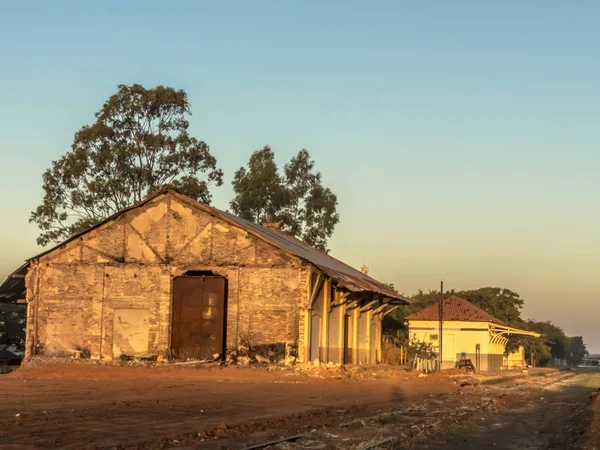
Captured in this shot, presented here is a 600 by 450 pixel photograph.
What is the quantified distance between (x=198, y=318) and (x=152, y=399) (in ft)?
34.8

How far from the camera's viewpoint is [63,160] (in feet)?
165

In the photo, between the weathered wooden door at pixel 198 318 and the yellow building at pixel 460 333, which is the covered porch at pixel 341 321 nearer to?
the weathered wooden door at pixel 198 318

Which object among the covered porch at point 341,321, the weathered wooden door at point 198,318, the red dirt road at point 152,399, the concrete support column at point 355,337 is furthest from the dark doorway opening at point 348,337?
the weathered wooden door at point 198,318

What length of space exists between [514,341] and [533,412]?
45475 mm

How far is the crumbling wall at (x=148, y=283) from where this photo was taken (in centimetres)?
3023

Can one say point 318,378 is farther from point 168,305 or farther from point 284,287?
point 168,305

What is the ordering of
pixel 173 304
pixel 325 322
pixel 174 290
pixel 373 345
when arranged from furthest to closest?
pixel 373 345, pixel 325 322, pixel 174 290, pixel 173 304

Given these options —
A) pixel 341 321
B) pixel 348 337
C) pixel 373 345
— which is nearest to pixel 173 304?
pixel 341 321

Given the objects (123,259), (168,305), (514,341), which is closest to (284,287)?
(168,305)

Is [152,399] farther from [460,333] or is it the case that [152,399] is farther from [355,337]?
[460,333]

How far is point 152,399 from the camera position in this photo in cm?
2022

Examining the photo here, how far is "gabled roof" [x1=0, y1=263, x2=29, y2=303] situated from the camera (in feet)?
110

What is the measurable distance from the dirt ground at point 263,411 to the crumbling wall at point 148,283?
1797mm

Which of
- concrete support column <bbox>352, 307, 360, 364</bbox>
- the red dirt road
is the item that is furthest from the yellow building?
the red dirt road
